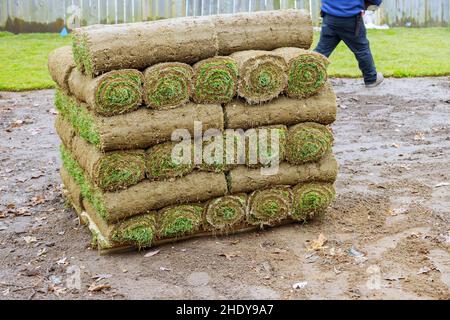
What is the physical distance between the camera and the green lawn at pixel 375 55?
14.1 metres

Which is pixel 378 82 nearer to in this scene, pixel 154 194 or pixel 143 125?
pixel 154 194

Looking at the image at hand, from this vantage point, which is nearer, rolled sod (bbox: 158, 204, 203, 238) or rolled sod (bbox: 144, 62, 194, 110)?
rolled sod (bbox: 144, 62, 194, 110)

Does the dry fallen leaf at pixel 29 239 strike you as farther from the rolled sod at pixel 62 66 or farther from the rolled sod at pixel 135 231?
the rolled sod at pixel 62 66

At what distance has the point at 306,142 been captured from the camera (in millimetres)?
6875

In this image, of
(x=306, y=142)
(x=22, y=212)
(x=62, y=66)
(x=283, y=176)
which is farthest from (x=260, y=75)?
(x=22, y=212)

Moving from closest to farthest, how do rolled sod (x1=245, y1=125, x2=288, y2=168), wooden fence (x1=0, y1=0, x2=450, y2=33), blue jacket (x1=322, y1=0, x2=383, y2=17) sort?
rolled sod (x1=245, y1=125, x2=288, y2=168) → blue jacket (x1=322, y1=0, x2=383, y2=17) → wooden fence (x1=0, y1=0, x2=450, y2=33)

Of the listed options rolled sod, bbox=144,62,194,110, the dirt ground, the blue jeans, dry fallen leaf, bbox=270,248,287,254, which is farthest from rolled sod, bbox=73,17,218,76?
the blue jeans

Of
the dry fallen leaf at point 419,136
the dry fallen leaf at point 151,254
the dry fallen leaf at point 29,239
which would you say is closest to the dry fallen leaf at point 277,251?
the dry fallen leaf at point 151,254

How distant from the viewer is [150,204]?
6.52m

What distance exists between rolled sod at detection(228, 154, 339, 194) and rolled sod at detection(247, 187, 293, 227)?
7cm

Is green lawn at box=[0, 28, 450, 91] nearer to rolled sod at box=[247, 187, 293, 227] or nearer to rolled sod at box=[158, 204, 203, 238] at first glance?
rolled sod at box=[247, 187, 293, 227]

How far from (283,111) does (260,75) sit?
427 millimetres

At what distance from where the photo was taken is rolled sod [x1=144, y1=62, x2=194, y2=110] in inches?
247
